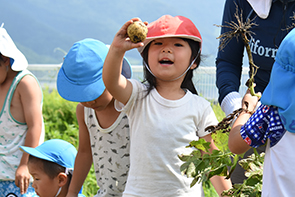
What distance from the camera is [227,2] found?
7.50 feet

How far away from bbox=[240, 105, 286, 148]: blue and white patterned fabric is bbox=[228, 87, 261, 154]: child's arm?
0.12 feet

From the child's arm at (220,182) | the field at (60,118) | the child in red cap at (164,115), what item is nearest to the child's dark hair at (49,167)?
the child in red cap at (164,115)

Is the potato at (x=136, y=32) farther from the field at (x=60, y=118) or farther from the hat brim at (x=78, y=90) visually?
the field at (x=60, y=118)

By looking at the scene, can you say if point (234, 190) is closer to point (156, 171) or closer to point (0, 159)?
point (156, 171)

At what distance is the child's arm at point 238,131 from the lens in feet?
4.48

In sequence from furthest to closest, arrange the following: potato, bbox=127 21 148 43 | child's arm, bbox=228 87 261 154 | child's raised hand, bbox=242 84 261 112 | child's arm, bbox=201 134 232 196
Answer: child's arm, bbox=201 134 232 196 < potato, bbox=127 21 148 43 < child's raised hand, bbox=242 84 261 112 < child's arm, bbox=228 87 261 154

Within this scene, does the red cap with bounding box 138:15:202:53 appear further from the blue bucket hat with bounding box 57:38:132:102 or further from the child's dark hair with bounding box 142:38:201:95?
the blue bucket hat with bounding box 57:38:132:102

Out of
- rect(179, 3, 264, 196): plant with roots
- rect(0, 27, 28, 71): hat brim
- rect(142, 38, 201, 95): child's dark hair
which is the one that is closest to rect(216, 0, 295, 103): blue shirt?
rect(142, 38, 201, 95): child's dark hair

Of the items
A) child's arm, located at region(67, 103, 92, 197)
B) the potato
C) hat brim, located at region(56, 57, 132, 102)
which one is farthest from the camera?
child's arm, located at region(67, 103, 92, 197)

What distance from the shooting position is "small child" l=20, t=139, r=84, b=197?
2.50 metres

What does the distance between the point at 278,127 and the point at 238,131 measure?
172 millimetres

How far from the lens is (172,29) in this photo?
1.92m

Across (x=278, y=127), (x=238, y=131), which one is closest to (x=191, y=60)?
(x=238, y=131)

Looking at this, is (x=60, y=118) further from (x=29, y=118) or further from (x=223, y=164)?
(x=223, y=164)
